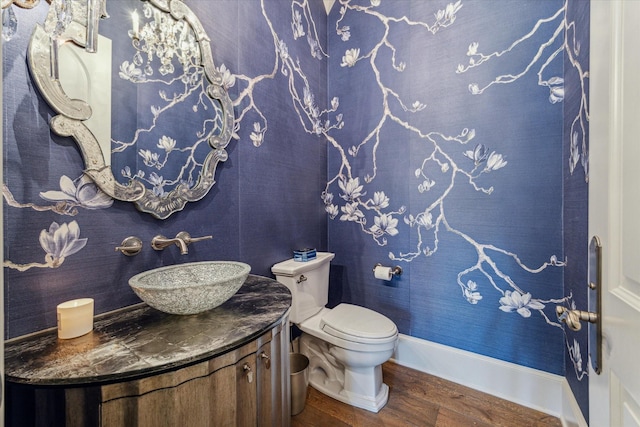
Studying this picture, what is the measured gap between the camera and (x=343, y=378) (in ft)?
5.48

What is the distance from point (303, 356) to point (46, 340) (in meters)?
1.26

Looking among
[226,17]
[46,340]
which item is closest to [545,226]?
[226,17]

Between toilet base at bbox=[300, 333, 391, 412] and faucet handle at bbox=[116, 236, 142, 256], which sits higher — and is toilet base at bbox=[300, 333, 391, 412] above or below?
below

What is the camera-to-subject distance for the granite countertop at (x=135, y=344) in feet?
2.15

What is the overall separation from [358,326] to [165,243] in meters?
1.09

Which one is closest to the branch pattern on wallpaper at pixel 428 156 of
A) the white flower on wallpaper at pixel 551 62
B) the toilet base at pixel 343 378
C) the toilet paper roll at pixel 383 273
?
the white flower on wallpaper at pixel 551 62

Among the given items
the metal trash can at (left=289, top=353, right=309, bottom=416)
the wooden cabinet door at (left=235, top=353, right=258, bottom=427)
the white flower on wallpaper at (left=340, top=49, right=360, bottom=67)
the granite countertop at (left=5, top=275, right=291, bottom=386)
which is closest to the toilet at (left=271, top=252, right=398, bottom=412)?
the metal trash can at (left=289, top=353, right=309, bottom=416)

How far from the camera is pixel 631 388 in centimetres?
54

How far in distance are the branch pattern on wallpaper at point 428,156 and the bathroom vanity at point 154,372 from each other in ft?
3.53

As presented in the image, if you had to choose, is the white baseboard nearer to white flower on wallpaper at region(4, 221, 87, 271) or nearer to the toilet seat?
the toilet seat

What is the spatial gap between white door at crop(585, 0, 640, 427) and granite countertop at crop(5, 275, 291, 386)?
84 cm

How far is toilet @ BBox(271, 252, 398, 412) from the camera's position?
1.50 m

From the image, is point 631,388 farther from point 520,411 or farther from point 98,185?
point 98,185

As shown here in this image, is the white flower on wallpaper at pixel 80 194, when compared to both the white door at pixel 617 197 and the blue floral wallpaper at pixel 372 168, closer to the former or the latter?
the blue floral wallpaper at pixel 372 168
